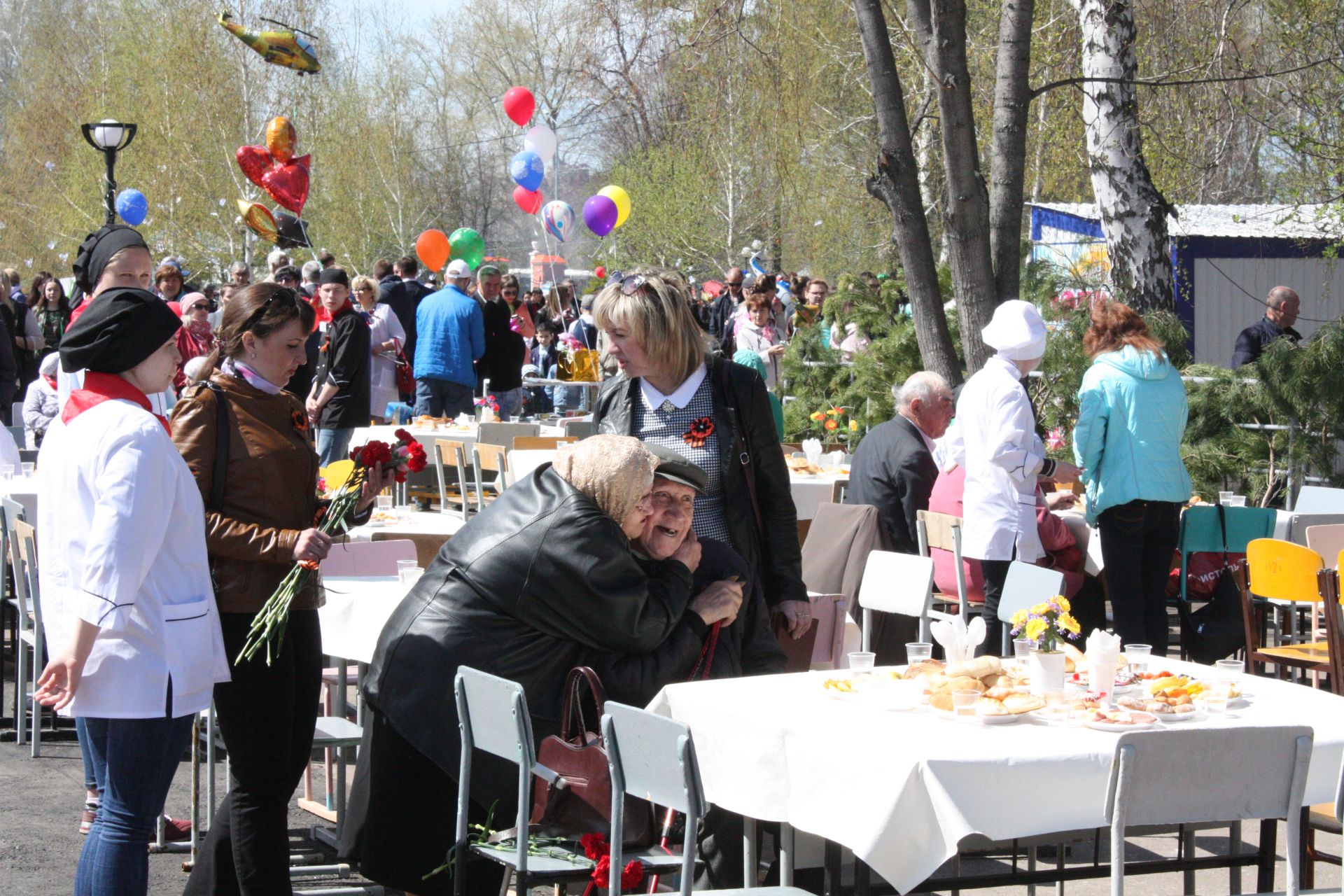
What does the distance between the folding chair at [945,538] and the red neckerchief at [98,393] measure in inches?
160

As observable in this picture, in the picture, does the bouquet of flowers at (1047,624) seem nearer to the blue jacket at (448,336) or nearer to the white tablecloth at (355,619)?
the white tablecloth at (355,619)

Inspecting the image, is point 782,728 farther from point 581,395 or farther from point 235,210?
point 235,210

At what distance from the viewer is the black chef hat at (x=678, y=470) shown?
3812mm

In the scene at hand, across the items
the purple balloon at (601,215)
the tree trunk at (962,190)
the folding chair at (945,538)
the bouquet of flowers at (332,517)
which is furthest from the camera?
the purple balloon at (601,215)

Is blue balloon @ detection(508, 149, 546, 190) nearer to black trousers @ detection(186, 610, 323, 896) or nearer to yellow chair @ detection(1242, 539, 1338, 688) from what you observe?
yellow chair @ detection(1242, 539, 1338, 688)

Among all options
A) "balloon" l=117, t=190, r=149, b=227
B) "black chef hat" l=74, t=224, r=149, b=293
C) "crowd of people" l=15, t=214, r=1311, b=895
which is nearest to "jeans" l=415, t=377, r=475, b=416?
"crowd of people" l=15, t=214, r=1311, b=895

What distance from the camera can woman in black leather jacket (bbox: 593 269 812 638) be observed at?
438 cm

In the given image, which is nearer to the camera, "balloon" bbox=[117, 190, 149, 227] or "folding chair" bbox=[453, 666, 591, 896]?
"folding chair" bbox=[453, 666, 591, 896]

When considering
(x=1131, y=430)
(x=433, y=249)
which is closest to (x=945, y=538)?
(x=1131, y=430)

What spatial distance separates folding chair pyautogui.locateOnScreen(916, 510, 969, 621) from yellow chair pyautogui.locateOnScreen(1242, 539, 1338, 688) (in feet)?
3.85

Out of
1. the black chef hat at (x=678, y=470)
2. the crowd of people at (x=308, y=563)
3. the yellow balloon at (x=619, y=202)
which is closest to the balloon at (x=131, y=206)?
the yellow balloon at (x=619, y=202)

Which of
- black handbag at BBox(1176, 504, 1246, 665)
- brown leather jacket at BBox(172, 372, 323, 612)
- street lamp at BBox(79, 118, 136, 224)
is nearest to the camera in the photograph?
brown leather jacket at BBox(172, 372, 323, 612)

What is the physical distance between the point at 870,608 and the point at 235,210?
3407 centimetres

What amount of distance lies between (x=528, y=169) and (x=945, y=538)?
50.1 ft
